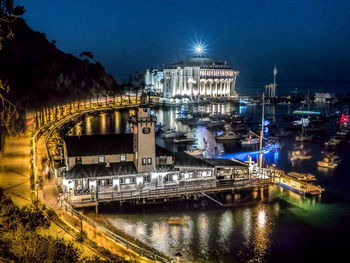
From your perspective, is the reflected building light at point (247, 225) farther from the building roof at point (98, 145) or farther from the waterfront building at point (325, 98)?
the waterfront building at point (325, 98)

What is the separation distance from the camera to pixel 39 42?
5600 inches

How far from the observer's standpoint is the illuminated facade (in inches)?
6772

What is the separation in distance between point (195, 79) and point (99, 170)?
152 meters

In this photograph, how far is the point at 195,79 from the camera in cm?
17788

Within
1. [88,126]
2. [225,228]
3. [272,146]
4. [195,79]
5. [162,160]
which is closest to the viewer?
[225,228]

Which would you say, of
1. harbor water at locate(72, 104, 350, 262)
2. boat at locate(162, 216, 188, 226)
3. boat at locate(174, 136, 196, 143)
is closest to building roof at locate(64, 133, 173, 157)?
harbor water at locate(72, 104, 350, 262)

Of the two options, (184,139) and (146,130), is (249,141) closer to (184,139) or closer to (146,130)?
(184,139)

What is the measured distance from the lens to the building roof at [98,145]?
31.3 meters

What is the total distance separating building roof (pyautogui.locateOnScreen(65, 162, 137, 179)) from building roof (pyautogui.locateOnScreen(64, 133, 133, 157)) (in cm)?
115

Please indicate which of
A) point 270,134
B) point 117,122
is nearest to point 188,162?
point 270,134

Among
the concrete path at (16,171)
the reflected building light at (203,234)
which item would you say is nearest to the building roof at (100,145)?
the concrete path at (16,171)

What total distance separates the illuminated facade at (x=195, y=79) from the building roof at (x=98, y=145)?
440ft

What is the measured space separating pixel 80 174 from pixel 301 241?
18388 mm

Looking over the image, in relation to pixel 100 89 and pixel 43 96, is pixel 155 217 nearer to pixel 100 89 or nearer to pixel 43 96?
pixel 43 96
